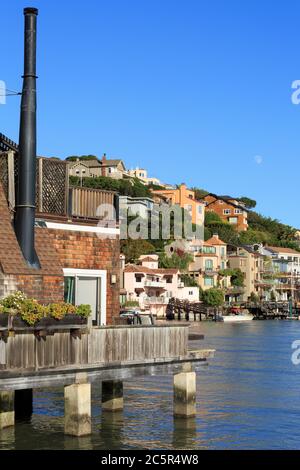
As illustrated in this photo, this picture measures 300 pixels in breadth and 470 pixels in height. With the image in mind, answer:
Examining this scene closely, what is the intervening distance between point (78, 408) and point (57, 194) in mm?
7702

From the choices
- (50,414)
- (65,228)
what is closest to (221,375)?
(50,414)

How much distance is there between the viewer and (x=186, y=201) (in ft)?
545

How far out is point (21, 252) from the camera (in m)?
23.6

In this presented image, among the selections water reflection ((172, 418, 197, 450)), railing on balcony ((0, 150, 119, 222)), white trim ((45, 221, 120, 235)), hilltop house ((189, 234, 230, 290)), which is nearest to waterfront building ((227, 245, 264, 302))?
hilltop house ((189, 234, 230, 290))

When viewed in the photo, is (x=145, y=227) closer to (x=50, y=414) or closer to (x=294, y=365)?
(x=294, y=365)

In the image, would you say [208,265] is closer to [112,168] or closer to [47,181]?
[112,168]

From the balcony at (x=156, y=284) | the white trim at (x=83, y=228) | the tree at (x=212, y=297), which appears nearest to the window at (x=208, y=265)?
the tree at (x=212, y=297)

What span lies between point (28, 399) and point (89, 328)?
7268 mm

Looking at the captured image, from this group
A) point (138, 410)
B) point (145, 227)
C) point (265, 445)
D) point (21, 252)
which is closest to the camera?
point (21, 252)

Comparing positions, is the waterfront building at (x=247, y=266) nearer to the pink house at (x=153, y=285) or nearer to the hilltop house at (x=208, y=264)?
the hilltop house at (x=208, y=264)

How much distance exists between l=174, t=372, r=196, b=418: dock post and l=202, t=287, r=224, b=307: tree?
115 m

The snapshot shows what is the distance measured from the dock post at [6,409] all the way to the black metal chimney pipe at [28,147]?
3.78 meters

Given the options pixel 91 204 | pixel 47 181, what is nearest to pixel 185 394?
pixel 91 204

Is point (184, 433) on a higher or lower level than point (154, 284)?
lower
